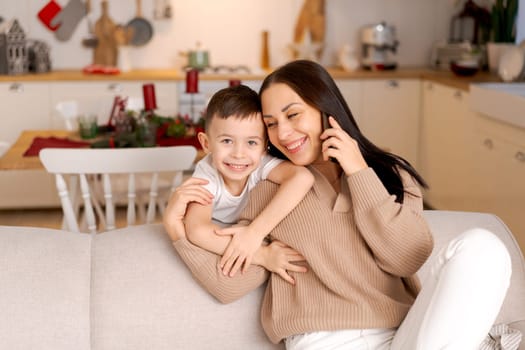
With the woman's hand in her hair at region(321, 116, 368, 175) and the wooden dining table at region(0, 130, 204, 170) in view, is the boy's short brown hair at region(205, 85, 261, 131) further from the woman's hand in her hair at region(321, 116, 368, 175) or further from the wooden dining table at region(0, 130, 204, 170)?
the wooden dining table at region(0, 130, 204, 170)

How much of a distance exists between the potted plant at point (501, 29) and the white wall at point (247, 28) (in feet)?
2.26

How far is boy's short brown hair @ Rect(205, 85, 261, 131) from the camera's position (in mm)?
1810

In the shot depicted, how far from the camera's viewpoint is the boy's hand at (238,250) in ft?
5.83

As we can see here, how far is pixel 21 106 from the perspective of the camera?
479 centimetres

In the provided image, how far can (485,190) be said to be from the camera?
3924 millimetres

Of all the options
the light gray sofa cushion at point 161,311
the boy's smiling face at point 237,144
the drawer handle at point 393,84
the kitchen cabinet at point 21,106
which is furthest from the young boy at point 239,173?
the drawer handle at point 393,84

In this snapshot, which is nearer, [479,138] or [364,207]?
[364,207]

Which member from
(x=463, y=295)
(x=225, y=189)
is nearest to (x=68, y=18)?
(x=225, y=189)

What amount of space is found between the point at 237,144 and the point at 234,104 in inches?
3.6

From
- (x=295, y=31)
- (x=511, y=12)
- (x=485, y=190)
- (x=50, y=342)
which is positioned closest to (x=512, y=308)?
(x=50, y=342)

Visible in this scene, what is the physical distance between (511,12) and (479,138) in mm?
1215

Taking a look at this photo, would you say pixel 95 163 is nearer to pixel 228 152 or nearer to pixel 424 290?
pixel 228 152

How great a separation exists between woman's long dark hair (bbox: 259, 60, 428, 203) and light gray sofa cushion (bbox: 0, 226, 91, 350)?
611 mm

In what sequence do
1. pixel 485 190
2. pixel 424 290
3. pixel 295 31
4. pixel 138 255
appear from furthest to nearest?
1. pixel 295 31
2. pixel 485 190
3. pixel 138 255
4. pixel 424 290
